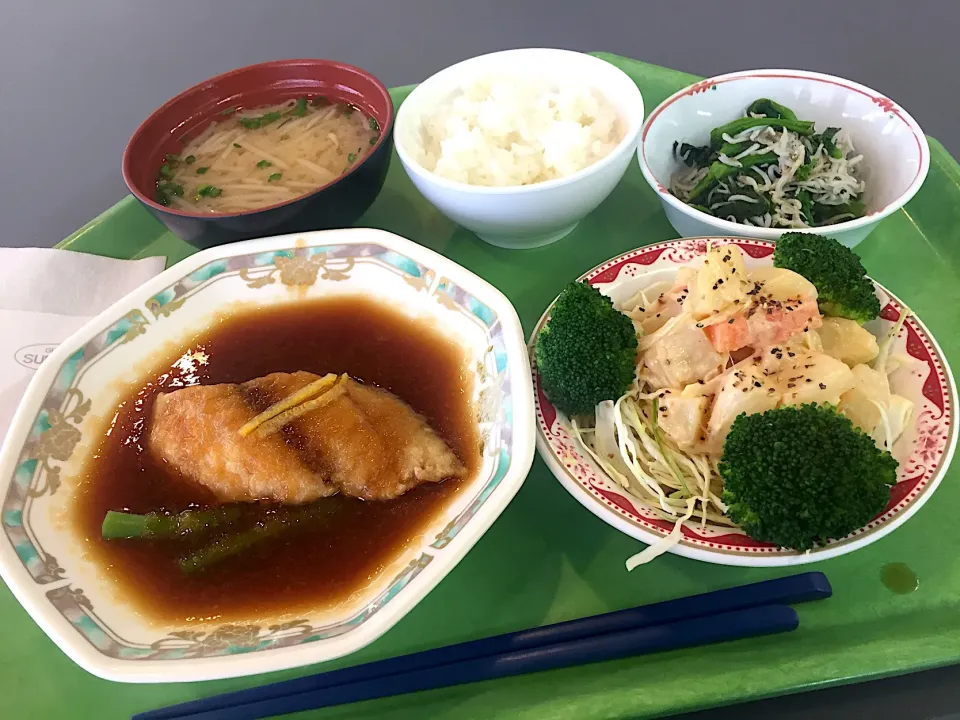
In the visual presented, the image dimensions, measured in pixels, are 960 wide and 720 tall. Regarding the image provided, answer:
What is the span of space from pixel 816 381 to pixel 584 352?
491mm

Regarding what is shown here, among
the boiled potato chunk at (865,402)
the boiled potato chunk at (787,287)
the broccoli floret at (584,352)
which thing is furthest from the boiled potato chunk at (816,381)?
the broccoli floret at (584,352)

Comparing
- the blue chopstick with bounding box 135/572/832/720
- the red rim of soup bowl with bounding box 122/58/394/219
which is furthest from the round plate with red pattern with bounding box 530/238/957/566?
the red rim of soup bowl with bounding box 122/58/394/219

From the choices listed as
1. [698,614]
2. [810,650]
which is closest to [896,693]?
[810,650]

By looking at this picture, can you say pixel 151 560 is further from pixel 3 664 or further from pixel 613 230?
pixel 613 230

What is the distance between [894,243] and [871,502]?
3.74 feet

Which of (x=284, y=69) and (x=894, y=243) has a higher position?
(x=284, y=69)

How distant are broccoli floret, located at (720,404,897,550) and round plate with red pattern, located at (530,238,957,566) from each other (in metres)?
0.04

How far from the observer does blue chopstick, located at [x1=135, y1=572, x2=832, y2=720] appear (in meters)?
1.37

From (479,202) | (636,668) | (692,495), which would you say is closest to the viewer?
(636,668)

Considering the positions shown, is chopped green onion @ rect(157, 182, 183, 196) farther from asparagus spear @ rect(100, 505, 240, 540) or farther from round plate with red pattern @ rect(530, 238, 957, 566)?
round plate with red pattern @ rect(530, 238, 957, 566)

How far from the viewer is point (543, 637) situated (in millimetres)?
1382

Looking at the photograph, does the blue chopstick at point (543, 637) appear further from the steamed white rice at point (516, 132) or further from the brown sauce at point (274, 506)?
the steamed white rice at point (516, 132)

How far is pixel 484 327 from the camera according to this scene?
5.60 ft

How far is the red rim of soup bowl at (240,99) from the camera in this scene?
2166 millimetres
